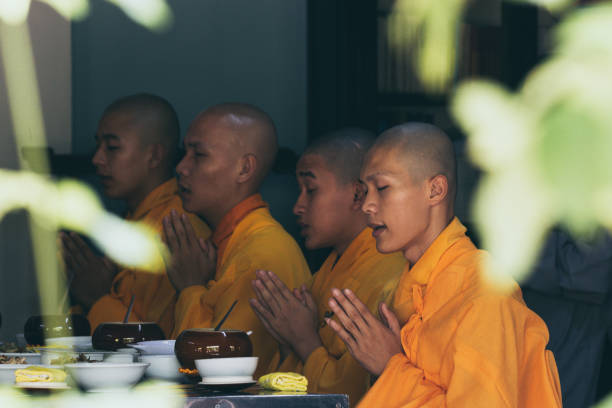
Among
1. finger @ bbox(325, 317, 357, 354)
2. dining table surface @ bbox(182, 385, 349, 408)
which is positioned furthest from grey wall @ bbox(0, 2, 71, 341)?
dining table surface @ bbox(182, 385, 349, 408)

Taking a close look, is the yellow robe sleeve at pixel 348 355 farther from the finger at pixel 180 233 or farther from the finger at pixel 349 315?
the finger at pixel 180 233

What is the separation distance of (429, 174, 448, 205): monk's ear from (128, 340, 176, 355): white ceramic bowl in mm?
635

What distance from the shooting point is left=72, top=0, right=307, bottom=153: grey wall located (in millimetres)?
3119

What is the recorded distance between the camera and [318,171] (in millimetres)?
2402

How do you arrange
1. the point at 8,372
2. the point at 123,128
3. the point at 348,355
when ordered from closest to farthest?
Result: the point at 8,372 < the point at 348,355 < the point at 123,128

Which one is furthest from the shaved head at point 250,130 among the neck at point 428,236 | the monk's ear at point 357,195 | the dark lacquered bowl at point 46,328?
the neck at point 428,236

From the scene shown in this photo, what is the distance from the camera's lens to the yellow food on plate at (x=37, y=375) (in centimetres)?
130

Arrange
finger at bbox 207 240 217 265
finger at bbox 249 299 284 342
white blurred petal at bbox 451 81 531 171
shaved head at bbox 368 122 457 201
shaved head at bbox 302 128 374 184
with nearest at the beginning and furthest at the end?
white blurred petal at bbox 451 81 531 171, shaved head at bbox 368 122 457 201, finger at bbox 249 299 284 342, shaved head at bbox 302 128 374 184, finger at bbox 207 240 217 265

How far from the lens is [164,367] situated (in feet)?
5.10

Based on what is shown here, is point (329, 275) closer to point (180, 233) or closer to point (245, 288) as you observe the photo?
point (245, 288)

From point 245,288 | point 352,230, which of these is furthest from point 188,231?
point 352,230

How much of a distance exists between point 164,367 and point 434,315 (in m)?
0.52

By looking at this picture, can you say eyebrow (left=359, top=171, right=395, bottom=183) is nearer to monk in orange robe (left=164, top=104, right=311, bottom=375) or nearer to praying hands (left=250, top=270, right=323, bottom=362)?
praying hands (left=250, top=270, right=323, bottom=362)

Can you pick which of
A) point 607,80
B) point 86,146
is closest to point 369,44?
point 86,146
